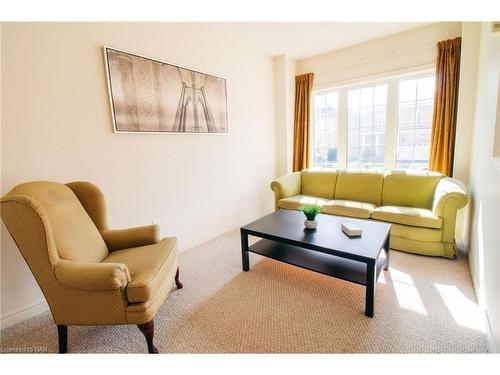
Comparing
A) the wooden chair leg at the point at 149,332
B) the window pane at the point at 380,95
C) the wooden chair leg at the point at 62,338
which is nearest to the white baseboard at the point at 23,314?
the wooden chair leg at the point at 62,338

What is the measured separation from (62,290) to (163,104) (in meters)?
1.77

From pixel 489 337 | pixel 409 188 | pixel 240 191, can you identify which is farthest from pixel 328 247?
pixel 240 191

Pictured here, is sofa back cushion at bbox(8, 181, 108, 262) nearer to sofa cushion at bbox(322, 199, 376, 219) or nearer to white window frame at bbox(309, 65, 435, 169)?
sofa cushion at bbox(322, 199, 376, 219)

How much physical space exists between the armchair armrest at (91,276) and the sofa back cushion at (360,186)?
2805 millimetres

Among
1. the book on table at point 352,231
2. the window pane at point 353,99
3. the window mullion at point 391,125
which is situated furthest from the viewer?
the window pane at point 353,99

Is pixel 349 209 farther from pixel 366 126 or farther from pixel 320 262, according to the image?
pixel 366 126

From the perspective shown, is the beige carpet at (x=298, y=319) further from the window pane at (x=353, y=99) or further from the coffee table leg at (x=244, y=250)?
the window pane at (x=353, y=99)

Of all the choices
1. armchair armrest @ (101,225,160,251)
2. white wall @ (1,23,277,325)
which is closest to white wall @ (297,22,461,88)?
white wall @ (1,23,277,325)

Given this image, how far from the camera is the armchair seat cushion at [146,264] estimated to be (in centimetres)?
126

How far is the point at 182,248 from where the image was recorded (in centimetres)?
266

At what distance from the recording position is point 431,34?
281 centimetres

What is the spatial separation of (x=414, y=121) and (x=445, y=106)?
1.29 feet
